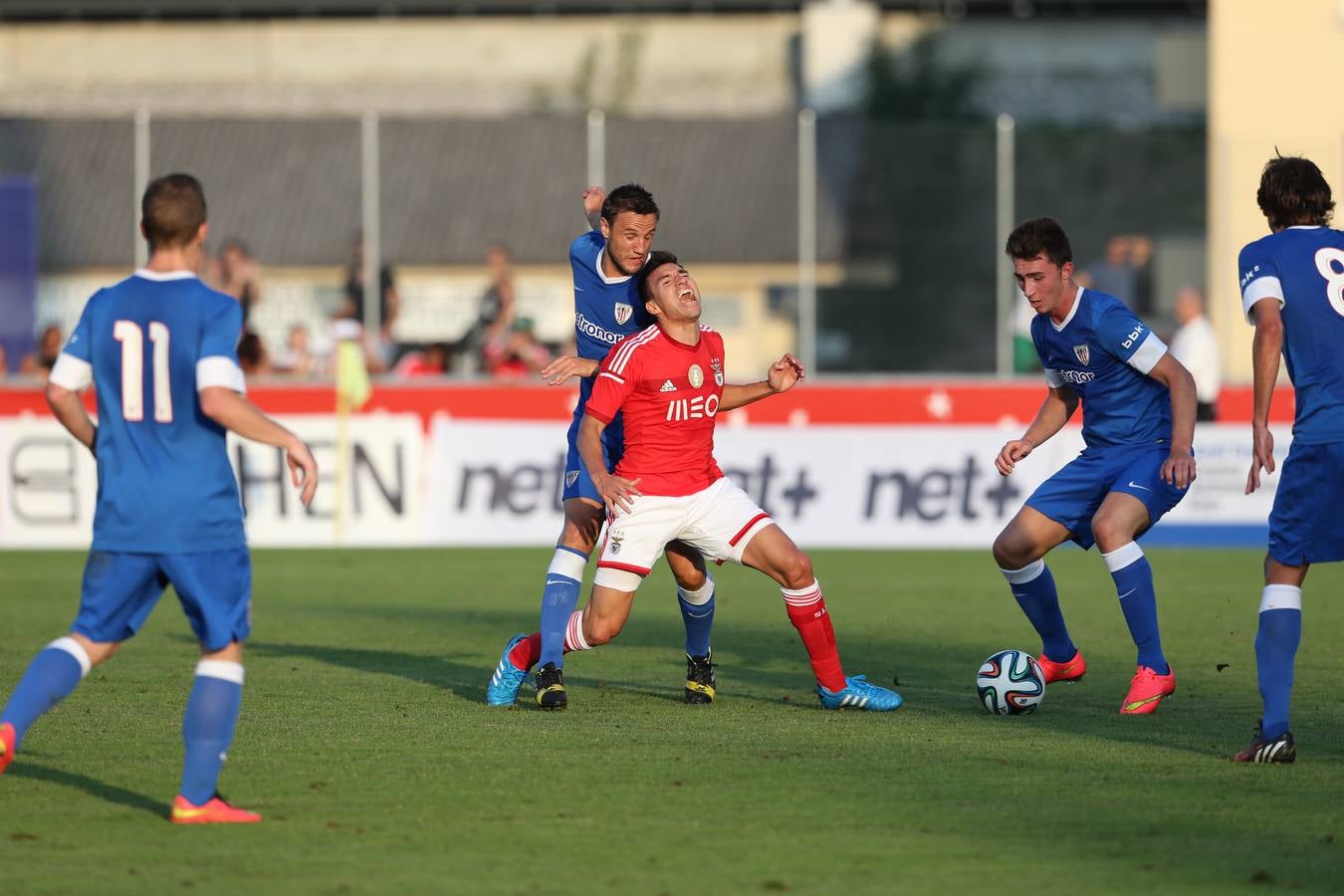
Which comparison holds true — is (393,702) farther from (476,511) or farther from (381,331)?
(381,331)

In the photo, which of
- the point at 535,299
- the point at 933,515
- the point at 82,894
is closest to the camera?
the point at 82,894

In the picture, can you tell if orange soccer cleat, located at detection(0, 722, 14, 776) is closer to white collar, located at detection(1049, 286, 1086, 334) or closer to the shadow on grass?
the shadow on grass

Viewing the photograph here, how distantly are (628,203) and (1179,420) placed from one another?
2.47 metres

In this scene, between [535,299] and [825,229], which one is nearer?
[825,229]

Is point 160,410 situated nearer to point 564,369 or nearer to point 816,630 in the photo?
Result: point 564,369

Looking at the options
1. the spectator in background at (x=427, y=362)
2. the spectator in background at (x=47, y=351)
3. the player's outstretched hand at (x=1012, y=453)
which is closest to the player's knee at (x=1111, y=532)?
the player's outstretched hand at (x=1012, y=453)

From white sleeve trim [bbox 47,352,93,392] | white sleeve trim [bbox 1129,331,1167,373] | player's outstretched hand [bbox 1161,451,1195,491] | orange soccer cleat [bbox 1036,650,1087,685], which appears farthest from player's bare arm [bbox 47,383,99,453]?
orange soccer cleat [bbox 1036,650,1087,685]

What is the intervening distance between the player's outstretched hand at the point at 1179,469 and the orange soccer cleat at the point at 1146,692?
84 centimetres

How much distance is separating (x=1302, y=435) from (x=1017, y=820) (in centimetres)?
190

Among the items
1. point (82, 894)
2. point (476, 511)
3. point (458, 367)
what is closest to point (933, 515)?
point (476, 511)

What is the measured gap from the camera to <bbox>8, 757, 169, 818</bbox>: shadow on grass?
647cm

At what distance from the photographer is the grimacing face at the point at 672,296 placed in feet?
27.1

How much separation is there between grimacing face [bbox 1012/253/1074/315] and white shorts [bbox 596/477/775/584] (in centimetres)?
149

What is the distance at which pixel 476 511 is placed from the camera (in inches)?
688
